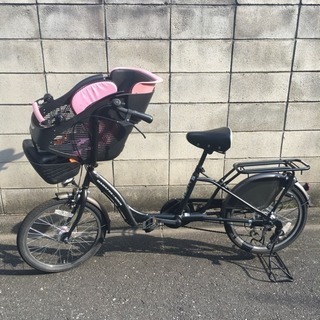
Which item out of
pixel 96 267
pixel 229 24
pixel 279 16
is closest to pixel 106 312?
pixel 96 267

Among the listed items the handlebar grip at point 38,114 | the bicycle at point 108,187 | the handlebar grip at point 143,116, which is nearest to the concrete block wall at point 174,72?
the bicycle at point 108,187

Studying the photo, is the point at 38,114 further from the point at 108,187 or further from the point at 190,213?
the point at 190,213

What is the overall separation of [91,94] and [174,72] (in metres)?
1.13

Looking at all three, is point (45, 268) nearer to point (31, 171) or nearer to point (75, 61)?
point (31, 171)

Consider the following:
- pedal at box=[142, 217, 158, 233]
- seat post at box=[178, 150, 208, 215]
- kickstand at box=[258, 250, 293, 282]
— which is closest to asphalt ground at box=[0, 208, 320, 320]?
kickstand at box=[258, 250, 293, 282]

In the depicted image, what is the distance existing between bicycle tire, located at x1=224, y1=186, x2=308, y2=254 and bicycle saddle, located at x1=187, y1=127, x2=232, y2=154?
646mm

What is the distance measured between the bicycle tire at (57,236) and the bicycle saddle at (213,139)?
1.01 m

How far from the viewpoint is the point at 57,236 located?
3076mm

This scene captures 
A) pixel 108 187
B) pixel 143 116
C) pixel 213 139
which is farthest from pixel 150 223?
pixel 143 116

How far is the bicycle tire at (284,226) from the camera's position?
318cm

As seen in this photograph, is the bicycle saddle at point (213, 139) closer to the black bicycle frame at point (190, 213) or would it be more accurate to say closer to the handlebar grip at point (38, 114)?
the black bicycle frame at point (190, 213)

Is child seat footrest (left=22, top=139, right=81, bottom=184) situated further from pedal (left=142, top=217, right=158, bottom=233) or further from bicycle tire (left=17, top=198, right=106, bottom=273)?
pedal (left=142, top=217, right=158, bottom=233)

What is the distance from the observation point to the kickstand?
9.85 feet

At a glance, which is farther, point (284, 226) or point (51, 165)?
point (284, 226)
